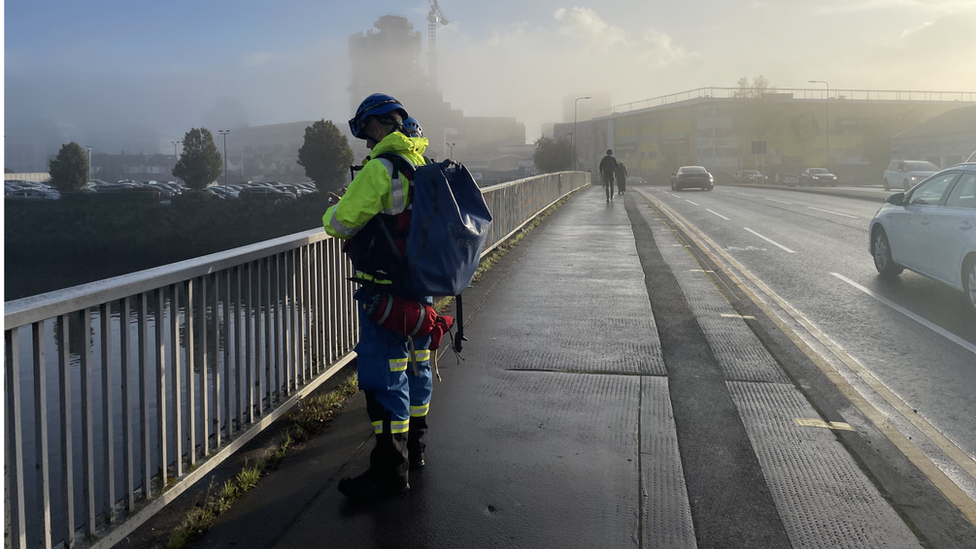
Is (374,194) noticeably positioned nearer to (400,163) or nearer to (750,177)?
(400,163)

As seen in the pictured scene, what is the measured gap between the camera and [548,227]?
18938mm

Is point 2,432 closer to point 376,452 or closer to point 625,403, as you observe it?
point 376,452

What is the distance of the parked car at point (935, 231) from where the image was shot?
27.2 feet

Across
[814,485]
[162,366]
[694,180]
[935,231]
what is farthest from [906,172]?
[162,366]

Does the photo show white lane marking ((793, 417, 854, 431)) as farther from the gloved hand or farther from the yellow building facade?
the yellow building facade

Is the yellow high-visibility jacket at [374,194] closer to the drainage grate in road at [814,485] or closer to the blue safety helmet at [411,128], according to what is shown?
the blue safety helmet at [411,128]

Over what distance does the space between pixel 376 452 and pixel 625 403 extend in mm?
1994

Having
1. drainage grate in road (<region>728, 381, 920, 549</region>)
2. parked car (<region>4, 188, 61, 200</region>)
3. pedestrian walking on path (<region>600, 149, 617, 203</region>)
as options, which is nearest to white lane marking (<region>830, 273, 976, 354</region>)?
drainage grate in road (<region>728, 381, 920, 549</region>)

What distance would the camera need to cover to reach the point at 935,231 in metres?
9.05

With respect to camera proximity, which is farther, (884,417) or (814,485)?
(884,417)

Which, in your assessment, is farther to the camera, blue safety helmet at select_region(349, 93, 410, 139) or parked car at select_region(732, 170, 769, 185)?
parked car at select_region(732, 170, 769, 185)

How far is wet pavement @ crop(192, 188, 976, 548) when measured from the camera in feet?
11.2

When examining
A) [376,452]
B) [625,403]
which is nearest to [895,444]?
[625,403]

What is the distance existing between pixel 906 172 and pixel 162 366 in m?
39.9
